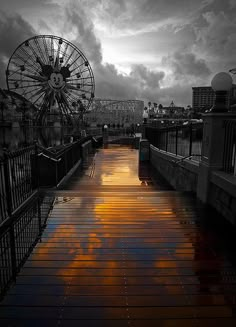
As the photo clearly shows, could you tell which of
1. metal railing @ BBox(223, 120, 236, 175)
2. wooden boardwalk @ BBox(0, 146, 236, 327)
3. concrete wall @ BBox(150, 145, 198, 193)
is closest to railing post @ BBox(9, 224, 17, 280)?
wooden boardwalk @ BBox(0, 146, 236, 327)

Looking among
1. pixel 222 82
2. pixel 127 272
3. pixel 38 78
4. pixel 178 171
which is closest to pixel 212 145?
pixel 222 82

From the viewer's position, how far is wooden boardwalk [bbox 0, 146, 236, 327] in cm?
233

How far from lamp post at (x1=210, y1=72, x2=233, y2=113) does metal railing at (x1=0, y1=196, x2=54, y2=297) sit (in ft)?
12.0

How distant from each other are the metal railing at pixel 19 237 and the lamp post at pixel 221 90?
3.65 metres

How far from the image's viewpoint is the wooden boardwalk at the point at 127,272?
233 centimetres

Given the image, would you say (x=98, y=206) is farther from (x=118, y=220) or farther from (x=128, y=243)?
(x=128, y=243)

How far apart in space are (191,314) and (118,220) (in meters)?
2.27

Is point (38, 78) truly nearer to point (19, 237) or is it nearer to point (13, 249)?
point (19, 237)

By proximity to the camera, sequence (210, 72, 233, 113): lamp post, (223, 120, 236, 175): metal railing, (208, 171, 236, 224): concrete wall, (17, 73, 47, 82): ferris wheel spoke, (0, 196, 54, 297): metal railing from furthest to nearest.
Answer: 1. (17, 73, 47, 82): ferris wheel spoke
2. (210, 72, 233, 113): lamp post
3. (223, 120, 236, 175): metal railing
4. (208, 171, 236, 224): concrete wall
5. (0, 196, 54, 297): metal railing

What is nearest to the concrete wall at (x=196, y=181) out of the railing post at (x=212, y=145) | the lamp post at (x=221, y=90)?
the railing post at (x=212, y=145)

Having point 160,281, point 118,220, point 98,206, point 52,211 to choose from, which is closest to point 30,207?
point 52,211

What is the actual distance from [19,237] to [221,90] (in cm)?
430

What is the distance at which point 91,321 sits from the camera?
226 centimetres

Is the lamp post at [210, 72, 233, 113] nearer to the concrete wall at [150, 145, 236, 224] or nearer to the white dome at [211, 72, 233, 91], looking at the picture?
the white dome at [211, 72, 233, 91]
